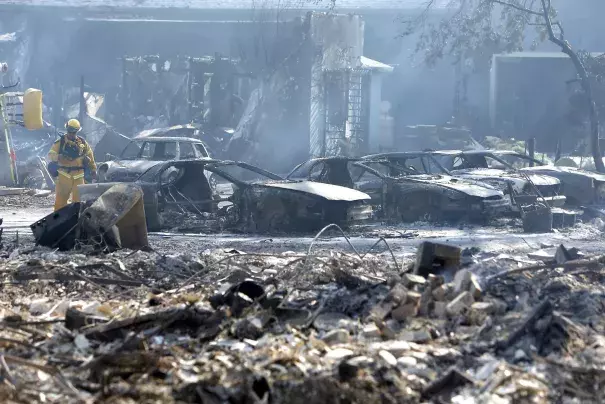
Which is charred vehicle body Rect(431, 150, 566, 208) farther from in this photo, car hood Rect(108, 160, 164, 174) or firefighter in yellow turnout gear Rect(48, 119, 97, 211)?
firefighter in yellow turnout gear Rect(48, 119, 97, 211)

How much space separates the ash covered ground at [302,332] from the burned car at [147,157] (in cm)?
658

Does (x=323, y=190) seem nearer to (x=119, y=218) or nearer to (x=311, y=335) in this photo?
(x=119, y=218)

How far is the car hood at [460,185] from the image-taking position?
1405 cm

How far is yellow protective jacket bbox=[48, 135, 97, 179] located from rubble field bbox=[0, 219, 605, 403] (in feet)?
17.2

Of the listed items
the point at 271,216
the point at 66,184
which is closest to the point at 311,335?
the point at 271,216

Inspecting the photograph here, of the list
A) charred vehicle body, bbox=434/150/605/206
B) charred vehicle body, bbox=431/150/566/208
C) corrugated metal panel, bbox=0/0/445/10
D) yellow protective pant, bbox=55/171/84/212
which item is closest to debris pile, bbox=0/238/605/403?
yellow protective pant, bbox=55/171/84/212

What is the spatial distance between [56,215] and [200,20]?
26.2 meters

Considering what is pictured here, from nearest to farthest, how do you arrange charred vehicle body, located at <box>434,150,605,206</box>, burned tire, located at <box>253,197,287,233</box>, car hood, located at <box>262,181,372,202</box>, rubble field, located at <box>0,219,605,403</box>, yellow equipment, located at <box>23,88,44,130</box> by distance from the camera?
rubble field, located at <box>0,219,605,403</box> < car hood, located at <box>262,181,372,202</box> < burned tire, located at <box>253,197,287,233</box> < charred vehicle body, located at <box>434,150,605,206</box> < yellow equipment, located at <box>23,88,44,130</box>

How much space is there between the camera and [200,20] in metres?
36.2

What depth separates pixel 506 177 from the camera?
1502cm

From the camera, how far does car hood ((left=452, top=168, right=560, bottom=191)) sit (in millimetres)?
14961

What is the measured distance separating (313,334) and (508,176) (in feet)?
31.0

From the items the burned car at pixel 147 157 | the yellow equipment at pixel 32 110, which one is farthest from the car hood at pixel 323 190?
the yellow equipment at pixel 32 110

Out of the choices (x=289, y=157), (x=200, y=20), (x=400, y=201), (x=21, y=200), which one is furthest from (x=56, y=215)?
(x=200, y=20)
